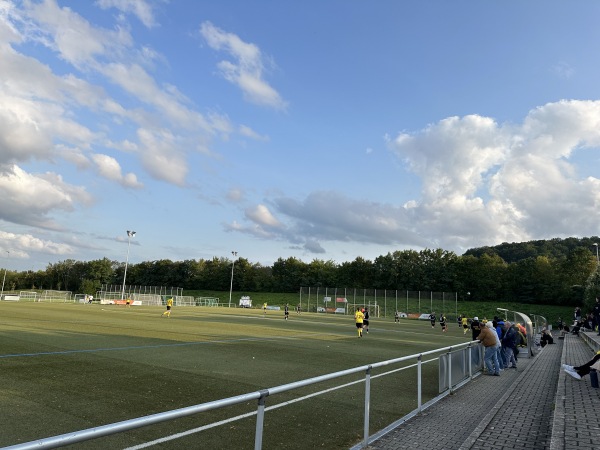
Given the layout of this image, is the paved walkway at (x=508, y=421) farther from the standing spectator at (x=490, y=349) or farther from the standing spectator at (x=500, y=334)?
the standing spectator at (x=500, y=334)

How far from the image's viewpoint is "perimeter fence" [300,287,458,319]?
7031cm

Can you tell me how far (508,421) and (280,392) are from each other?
516 centimetres

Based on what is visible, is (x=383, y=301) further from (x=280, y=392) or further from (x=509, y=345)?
(x=280, y=392)

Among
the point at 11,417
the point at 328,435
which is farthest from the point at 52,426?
the point at 328,435

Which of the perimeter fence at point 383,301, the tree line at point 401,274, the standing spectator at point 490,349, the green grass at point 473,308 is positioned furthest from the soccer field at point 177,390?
the tree line at point 401,274

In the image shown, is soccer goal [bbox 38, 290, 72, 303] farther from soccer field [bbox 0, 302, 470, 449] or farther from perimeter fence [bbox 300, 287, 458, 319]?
soccer field [bbox 0, 302, 470, 449]

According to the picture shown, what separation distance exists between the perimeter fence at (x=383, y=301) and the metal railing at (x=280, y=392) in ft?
192

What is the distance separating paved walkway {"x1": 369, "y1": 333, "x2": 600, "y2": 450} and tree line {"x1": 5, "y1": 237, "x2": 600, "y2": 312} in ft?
224

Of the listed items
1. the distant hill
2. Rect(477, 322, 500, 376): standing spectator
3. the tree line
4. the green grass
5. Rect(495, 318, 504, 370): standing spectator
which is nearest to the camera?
Rect(477, 322, 500, 376): standing spectator

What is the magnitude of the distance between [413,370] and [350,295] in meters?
62.5

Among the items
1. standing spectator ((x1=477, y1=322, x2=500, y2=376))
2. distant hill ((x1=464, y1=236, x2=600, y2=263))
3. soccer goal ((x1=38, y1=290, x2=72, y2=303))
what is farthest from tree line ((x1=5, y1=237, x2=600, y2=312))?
standing spectator ((x1=477, y1=322, x2=500, y2=376))

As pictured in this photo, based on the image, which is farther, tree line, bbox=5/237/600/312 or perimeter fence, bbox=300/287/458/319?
tree line, bbox=5/237/600/312

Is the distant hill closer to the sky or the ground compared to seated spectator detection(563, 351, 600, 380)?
closer to the sky

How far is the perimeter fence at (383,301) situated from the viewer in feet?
231
